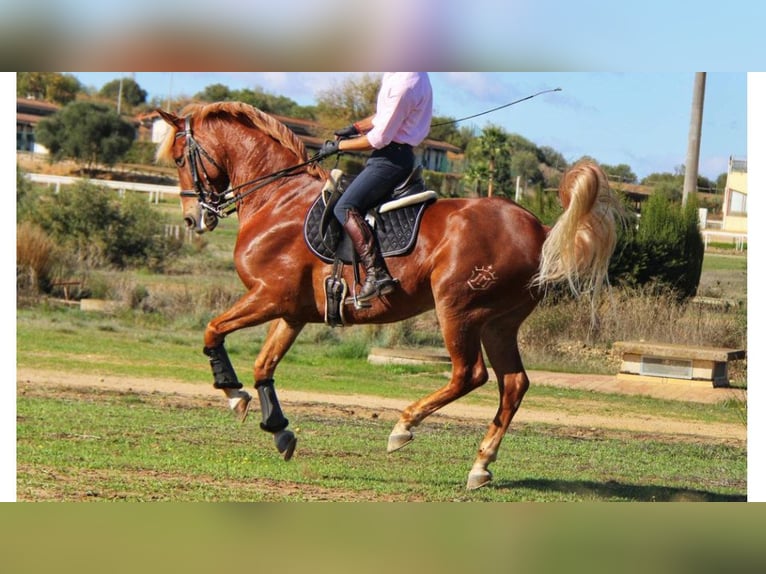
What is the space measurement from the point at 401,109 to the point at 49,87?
47.2 ft

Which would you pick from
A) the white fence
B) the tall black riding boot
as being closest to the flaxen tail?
the tall black riding boot

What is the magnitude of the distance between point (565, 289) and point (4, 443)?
9306 mm

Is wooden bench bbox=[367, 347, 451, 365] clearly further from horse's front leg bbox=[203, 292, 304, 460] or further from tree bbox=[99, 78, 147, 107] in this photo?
horse's front leg bbox=[203, 292, 304, 460]

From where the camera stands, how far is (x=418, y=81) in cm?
834

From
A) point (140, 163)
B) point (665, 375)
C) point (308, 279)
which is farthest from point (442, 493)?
point (140, 163)

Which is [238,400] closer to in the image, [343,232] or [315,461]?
[315,461]

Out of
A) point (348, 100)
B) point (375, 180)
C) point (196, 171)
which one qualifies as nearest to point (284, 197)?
point (196, 171)

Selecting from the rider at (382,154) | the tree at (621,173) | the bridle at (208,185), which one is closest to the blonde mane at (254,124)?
the bridle at (208,185)

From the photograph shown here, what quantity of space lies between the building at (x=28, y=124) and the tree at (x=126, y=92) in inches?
55.2

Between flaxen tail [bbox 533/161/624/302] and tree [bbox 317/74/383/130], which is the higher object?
tree [bbox 317/74/383/130]

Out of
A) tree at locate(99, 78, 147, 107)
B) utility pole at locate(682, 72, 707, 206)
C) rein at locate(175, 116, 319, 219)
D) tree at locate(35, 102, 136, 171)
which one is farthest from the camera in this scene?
tree at locate(35, 102, 136, 171)

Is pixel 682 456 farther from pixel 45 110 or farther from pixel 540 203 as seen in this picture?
pixel 45 110

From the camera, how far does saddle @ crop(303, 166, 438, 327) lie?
847cm

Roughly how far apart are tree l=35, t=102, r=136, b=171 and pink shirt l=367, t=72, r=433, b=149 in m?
13.2
